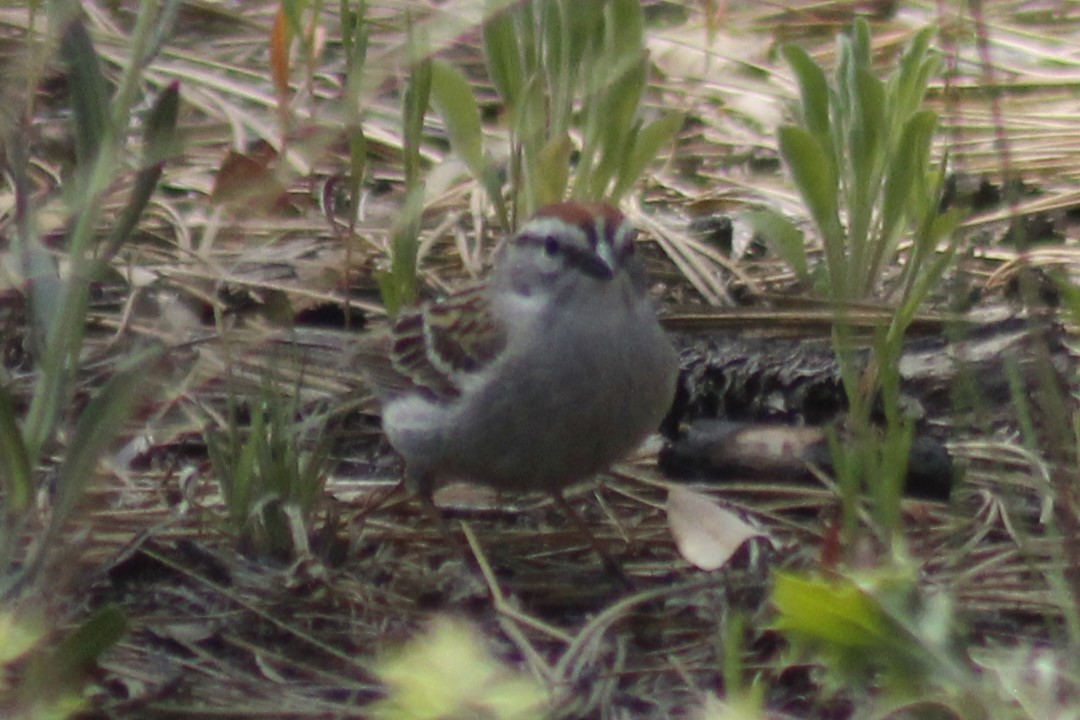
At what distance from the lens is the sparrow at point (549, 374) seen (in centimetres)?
388

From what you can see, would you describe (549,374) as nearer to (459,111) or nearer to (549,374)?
(549,374)

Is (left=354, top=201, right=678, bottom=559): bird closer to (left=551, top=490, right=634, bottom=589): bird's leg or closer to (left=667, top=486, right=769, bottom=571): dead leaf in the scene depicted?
(left=551, top=490, right=634, bottom=589): bird's leg

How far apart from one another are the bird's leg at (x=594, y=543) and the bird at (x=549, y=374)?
0.02 m

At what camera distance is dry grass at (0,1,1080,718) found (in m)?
3.25

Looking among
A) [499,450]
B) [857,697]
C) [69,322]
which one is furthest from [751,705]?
[499,450]

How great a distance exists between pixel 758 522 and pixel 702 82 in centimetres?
259

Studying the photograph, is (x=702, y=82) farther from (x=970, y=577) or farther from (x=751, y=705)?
(x=751, y=705)

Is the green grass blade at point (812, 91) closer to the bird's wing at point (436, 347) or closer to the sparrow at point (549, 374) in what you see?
the sparrow at point (549, 374)

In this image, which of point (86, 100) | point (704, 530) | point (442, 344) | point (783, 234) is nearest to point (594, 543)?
point (704, 530)

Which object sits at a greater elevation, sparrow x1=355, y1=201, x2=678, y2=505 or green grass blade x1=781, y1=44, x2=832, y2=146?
green grass blade x1=781, y1=44, x2=832, y2=146

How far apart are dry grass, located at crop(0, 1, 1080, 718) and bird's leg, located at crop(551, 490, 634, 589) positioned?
4 centimetres

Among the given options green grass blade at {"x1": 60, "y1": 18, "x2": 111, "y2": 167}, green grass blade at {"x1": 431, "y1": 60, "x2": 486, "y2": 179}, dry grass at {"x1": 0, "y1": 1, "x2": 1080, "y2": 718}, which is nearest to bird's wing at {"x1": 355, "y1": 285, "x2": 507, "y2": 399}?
dry grass at {"x1": 0, "y1": 1, "x2": 1080, "y2": 718}

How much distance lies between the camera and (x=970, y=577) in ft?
11.7

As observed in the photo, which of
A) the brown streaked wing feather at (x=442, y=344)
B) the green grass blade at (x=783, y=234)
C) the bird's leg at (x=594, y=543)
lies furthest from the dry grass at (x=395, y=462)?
the green grass blade at (x=783, y=234)
